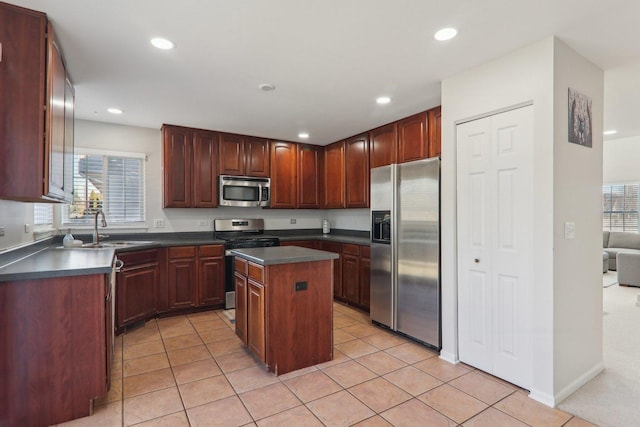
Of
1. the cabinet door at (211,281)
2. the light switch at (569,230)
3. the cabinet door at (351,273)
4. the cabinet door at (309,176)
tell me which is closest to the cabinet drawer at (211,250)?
the cabinet door at (211,281)

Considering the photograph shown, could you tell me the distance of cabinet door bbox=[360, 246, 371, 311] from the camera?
4141mm

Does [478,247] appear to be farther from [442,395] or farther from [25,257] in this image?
[25,257]

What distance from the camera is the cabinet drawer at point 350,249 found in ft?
14.2

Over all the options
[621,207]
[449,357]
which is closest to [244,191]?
[449,357]

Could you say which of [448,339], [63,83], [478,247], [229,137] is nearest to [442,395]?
[448,339]

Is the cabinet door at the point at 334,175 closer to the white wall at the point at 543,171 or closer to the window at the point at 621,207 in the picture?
the white wall at the point at 543,171

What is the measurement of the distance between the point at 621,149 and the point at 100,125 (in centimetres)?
900

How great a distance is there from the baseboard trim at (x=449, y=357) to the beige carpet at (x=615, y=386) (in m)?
0.76

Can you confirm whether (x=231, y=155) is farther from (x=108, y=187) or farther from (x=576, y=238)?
(x=576, y=238)

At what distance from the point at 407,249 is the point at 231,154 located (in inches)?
112

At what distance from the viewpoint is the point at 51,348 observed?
77.9 inches

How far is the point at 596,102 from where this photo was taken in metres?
2.62

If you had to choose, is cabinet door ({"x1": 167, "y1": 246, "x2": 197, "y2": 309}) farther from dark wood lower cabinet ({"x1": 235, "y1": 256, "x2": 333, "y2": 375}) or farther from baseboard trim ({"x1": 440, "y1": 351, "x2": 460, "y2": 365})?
baseboard trim ({"x1": 440, "y1": 351, "x2": 460, "y2": 365})

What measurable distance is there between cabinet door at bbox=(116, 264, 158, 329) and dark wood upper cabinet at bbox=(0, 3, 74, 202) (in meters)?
1.65
